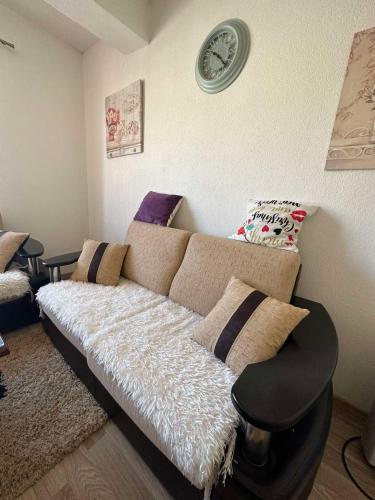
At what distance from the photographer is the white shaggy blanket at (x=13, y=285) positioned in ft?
4.77

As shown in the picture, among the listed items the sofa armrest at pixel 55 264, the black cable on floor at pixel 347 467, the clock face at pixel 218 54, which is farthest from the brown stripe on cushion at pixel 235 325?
the clock face at pixel 218 54

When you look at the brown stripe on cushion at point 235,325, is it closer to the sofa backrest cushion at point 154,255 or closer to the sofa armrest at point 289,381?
the sofa armrest at point 289,381

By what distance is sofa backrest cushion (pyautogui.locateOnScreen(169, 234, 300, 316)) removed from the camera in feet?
3.30

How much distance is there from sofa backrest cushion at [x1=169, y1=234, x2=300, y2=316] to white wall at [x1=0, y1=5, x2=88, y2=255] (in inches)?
74.8

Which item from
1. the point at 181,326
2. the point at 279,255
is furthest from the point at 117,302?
the point at 279,255

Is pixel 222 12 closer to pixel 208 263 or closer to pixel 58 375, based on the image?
pixel 208 263

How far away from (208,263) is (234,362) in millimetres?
545

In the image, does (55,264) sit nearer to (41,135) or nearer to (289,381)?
(289,381)

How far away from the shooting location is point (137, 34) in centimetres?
159

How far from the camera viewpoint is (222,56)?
4.27 ft

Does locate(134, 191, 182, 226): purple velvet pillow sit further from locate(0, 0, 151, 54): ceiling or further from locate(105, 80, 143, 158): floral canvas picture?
locate(0, 0, 151, 54): ceiling

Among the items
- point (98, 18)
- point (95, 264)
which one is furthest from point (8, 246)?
point (98, 18)

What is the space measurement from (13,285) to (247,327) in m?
1.60

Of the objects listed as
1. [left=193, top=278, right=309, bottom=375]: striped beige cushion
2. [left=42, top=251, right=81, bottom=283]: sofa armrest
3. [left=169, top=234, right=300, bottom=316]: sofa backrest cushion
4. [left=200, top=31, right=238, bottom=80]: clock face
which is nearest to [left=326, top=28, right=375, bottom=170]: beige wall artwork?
[left=169, top=234, right=300, bottom=316]: sofa backrest cushion
